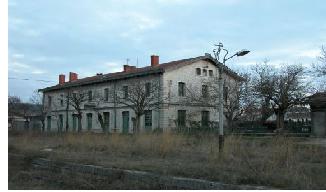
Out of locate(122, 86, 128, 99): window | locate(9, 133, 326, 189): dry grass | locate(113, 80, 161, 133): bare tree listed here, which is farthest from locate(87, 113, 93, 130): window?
locate(9, 133, 326, 189): dry grass

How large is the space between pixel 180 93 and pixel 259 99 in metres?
8.27

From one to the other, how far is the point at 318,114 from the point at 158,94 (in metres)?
15.2

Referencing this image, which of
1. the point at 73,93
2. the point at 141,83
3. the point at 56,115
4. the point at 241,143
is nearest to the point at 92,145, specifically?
the point at 241,143

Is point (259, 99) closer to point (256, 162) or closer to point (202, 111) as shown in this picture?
point (202, 111)

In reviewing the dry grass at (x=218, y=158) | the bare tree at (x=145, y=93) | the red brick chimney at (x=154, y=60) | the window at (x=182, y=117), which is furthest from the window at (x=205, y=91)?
the dry grass at (x=218, y=158)

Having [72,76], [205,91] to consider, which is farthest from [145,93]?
[72,76]

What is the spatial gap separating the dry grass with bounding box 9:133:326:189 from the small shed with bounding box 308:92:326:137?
1923 cm

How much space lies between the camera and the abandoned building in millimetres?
44594

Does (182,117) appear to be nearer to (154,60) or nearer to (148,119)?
(148,119)

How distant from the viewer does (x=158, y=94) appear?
44406mm

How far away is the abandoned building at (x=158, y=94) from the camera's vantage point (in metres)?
44.6

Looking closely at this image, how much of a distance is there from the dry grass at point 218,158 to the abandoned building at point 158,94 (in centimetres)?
2298

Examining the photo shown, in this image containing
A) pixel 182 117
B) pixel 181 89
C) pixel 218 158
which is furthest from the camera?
pixel 181 89

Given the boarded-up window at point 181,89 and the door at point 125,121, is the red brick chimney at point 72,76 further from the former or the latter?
the boarded-up window at point 181,89
